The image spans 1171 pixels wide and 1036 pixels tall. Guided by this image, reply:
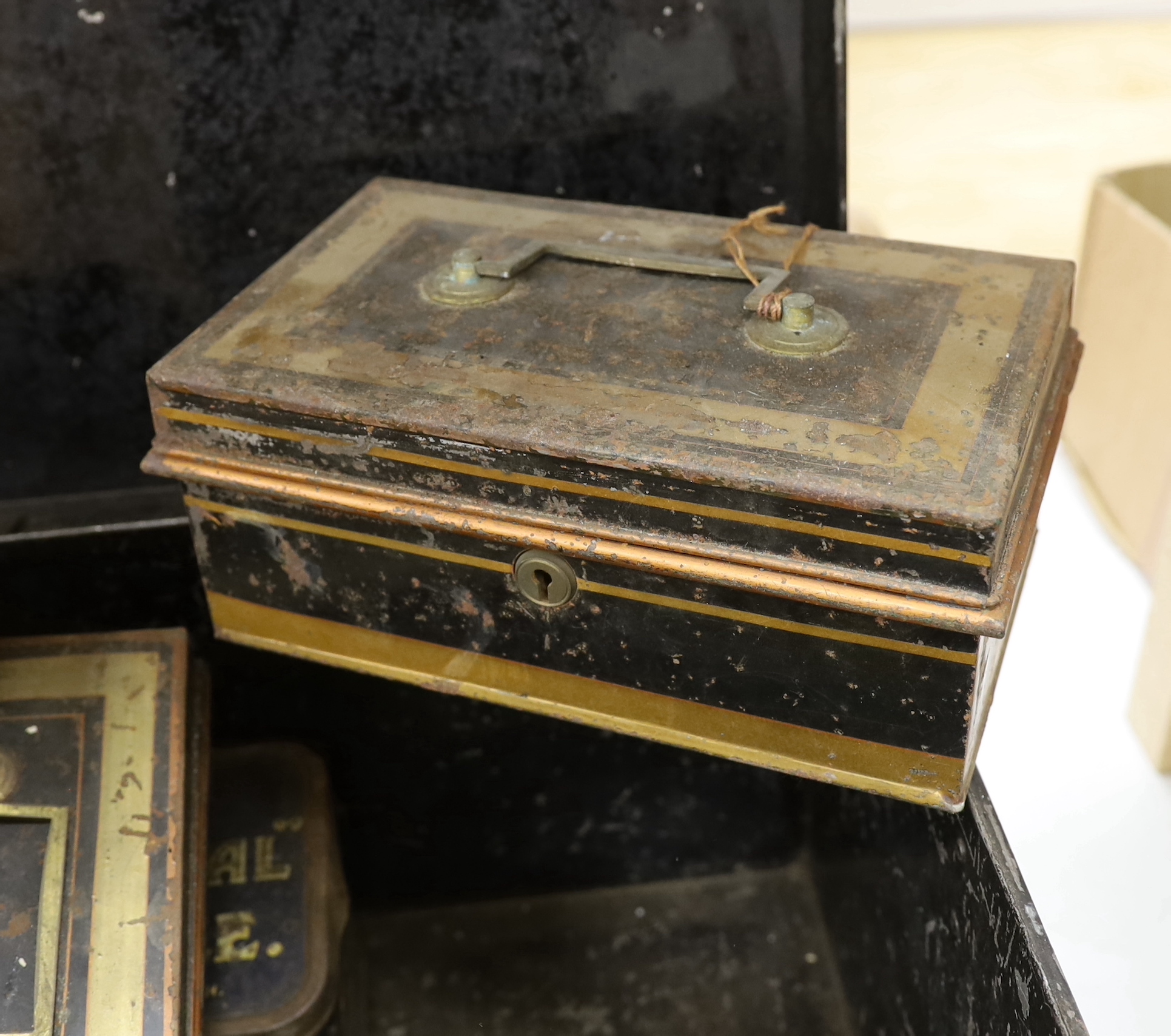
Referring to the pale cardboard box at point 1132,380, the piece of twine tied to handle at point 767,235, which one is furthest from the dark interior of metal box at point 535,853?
the piece of twine tied to handle at point 767,235

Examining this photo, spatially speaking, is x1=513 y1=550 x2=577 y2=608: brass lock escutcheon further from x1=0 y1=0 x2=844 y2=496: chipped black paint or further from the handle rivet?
x1=0 y1=0 x2=844 y2=496: chipped black paint

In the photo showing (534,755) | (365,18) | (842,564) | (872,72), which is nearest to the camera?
(842,564)

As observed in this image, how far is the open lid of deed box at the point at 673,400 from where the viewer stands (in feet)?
3.09

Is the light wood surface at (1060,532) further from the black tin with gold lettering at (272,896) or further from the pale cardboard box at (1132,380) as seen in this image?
the black tin with gold lettering at (272,896)

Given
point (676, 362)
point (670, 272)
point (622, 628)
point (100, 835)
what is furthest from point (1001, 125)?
point (100, 835)

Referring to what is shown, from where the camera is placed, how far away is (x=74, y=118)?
4.85 feet

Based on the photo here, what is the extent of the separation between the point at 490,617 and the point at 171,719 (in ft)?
1.21

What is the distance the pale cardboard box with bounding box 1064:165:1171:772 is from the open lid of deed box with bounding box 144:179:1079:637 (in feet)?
1.58

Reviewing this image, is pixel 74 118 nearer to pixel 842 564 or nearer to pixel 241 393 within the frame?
pixel 241 393

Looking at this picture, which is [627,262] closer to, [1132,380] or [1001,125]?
[1132,380]

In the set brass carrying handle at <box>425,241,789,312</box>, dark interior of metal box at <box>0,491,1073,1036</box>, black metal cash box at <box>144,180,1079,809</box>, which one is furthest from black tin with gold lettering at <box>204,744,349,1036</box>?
brass carrying handle at <box>425,241,789,312</box>

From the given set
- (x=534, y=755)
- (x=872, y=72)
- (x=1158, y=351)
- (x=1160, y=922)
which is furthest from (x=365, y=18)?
(x=872, y=72)

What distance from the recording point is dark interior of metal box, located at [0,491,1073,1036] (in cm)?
143

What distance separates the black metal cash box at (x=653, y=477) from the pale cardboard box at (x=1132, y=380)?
0.48 metres
